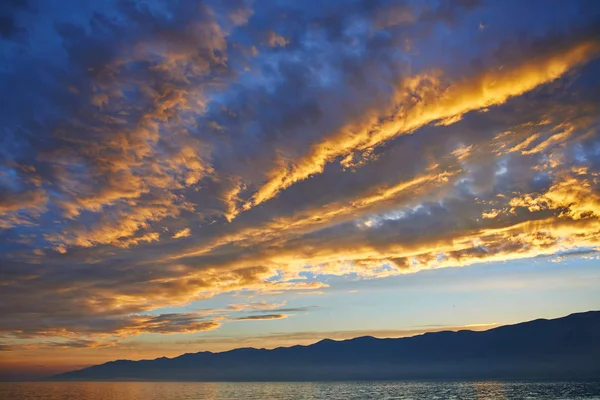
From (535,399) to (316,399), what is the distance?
79.2 metres

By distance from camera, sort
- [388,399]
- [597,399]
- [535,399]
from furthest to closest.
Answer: [388,399] < [535,399] < [597,399]

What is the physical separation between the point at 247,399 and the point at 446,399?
→ 80.2 metres

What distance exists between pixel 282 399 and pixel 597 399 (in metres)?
111

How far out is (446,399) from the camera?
565 feet

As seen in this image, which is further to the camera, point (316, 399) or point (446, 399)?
point (316, 399)

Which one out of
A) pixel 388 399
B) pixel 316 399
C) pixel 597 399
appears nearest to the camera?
pixel 597 399

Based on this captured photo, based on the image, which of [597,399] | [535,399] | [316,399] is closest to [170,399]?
[316,399]

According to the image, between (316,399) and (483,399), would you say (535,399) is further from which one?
(316,399)

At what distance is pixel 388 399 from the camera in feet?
576

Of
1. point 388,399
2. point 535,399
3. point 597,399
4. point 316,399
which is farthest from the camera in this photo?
point 316,399

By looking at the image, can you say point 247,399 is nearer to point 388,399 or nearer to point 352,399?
point 352,399

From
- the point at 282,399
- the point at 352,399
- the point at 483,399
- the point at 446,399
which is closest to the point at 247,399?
the point at 282,399

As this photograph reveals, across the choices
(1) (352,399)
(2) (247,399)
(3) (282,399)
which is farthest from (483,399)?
(2) (247,399)

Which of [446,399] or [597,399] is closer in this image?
[597,399]
